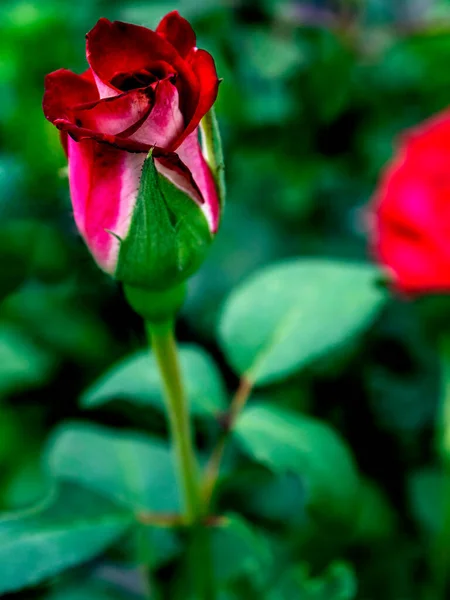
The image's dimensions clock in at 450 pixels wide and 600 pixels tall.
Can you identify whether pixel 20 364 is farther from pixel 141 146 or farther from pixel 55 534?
pixel 141 146

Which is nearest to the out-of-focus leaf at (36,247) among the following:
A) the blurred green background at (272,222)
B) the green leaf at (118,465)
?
the blurred green background at (272,222)

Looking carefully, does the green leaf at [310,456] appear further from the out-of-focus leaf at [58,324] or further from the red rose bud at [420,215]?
the out-of-focus leaf at [58,324]

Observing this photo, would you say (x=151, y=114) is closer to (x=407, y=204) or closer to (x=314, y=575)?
(x=407, y=204)

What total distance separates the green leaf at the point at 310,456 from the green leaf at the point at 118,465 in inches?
3.8

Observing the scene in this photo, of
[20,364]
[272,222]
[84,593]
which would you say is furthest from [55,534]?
[272,222]

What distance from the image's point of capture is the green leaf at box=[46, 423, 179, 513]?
1.69 ft

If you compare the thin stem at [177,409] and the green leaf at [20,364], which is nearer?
the thin stem at [177,409]

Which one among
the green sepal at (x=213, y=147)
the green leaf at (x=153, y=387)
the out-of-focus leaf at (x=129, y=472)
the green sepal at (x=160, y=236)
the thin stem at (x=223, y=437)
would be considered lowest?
the out-of-focus leaf at (x=129, y=472)

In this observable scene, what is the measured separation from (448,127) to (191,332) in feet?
1.24

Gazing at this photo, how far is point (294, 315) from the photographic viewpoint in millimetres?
514

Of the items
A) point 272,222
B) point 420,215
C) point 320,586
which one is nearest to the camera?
point 320,586

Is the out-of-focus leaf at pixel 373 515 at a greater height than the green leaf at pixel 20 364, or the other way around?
the green leaf at pixel 20 364

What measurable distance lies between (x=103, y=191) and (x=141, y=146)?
1.2 inches

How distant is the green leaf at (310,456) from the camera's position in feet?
1.45
